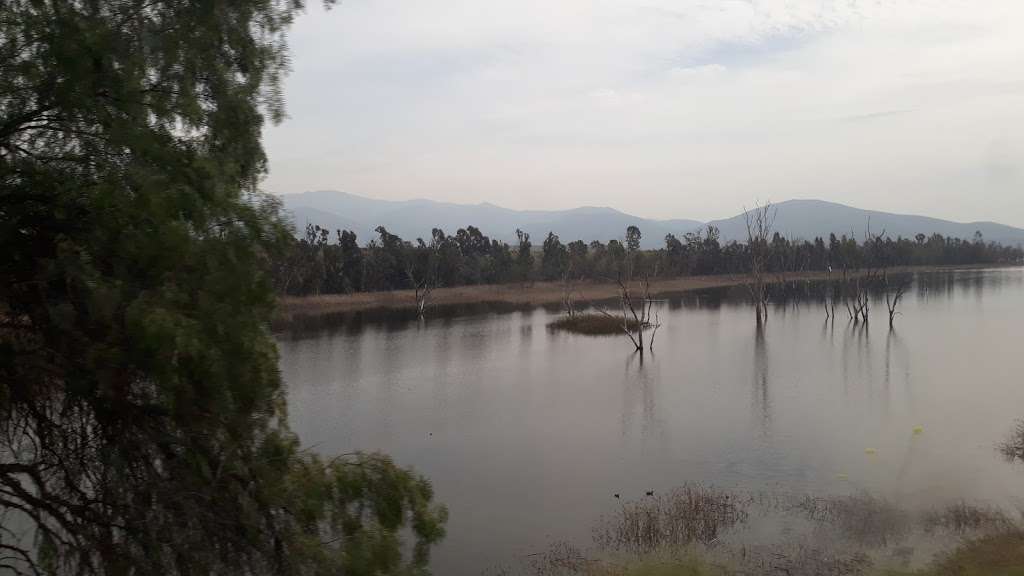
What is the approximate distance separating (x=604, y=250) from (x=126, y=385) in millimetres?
61569

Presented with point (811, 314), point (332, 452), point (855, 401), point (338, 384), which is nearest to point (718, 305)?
point (811, 314)

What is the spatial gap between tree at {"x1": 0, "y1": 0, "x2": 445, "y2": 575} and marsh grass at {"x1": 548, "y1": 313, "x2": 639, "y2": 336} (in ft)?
93.1

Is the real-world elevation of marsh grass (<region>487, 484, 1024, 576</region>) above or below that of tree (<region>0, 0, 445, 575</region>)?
below

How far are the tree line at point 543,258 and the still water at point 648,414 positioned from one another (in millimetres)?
10089

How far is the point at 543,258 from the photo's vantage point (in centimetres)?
6241

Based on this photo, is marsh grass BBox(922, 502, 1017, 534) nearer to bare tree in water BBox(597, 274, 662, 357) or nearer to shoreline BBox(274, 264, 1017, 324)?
bare tree in water BBox(597, 274, 662, 357)

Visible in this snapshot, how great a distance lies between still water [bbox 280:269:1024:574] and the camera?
38.1 ft

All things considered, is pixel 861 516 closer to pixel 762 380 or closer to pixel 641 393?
pixel 641 393

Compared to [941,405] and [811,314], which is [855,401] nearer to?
[941,405]

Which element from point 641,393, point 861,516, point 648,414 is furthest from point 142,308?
point 641,393

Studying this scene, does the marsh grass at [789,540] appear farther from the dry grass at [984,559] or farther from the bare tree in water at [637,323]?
the bare tree in water at [637,323]

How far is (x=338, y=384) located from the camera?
20.6 metres

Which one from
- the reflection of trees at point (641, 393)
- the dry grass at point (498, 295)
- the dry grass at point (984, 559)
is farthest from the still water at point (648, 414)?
the dry grass at point (498, 295)

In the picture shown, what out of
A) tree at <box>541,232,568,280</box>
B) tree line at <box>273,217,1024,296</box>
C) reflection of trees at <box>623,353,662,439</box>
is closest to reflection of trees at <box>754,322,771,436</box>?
reflection of trees at <box>623,353,662,439</box>
